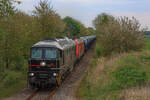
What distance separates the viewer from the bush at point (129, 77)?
12383mm

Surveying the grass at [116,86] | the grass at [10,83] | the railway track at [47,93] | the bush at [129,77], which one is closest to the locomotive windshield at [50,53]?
the railway track at [47,93]

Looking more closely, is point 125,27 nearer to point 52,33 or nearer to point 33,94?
point 52,33

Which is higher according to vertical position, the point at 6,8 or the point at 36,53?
the point at 6,8

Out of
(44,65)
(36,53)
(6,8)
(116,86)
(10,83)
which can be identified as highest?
(6,8)

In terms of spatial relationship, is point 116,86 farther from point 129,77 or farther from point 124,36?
point 124,36

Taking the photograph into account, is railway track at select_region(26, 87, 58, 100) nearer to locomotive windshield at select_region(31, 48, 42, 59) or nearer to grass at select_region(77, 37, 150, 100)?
grass at select_region(77, 37, 150, 100)

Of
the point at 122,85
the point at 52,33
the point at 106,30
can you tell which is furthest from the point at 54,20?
the point at 122,85

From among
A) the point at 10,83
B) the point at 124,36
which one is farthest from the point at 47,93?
the point at 124,36

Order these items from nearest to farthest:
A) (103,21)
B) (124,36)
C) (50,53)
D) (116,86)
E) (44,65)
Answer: (116,86)
(44,65)
(50,53)
(124,36)
(103,21)

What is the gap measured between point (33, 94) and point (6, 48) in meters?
4.85

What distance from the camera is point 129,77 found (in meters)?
12.8

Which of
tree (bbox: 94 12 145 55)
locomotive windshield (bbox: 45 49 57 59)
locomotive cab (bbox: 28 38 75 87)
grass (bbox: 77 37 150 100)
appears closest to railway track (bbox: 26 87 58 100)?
locomotive cab (bbox: 28 38 75 87)

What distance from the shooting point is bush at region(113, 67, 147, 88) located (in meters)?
12.4

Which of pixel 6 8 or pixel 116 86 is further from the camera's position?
pixel 6 8
